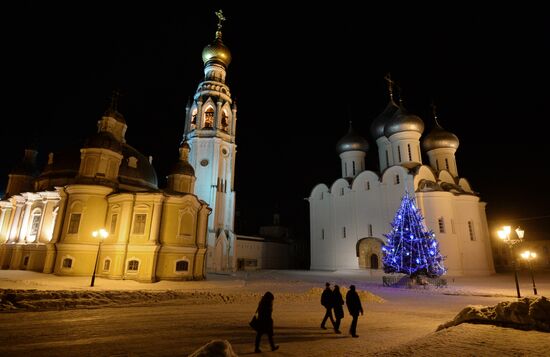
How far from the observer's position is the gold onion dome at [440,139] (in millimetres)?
32469

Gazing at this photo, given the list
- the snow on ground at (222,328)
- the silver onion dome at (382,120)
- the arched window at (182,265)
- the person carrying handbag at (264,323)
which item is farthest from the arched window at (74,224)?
the silver onion dome at (382,120)

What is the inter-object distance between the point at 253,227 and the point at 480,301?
157ft

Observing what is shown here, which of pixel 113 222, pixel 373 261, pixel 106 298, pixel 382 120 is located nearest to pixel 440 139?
pixel 382 120

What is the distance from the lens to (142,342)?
246 inches

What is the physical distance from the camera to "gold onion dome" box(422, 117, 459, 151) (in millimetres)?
32469

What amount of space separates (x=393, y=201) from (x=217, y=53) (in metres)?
29.6

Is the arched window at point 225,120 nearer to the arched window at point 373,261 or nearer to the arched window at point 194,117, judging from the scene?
the arched window at point 194,117

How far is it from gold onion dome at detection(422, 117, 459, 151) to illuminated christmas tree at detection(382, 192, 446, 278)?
1622cm

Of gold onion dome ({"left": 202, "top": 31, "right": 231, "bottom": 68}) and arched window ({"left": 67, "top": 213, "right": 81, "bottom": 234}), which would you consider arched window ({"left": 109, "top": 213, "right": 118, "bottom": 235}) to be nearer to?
arched window ({"left": 67, "top": 213, "right": 81, "bottom": 234})

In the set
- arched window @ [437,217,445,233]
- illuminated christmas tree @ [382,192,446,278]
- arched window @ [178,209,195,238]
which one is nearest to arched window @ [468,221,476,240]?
arched window @ [437,217,445,233]

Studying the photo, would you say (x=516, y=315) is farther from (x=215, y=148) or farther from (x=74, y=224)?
(x=215, y=148)

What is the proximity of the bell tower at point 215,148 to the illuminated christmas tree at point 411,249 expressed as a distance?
18.8m

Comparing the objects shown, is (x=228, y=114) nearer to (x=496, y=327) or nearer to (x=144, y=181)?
(x=144, y=181)

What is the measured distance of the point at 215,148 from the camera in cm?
3569
